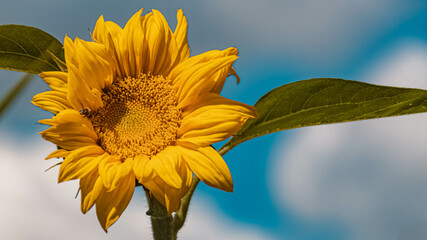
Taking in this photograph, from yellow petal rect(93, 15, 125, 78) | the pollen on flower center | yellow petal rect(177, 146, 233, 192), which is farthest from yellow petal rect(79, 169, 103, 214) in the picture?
yellow petal rect(93, 15, 125, 78)

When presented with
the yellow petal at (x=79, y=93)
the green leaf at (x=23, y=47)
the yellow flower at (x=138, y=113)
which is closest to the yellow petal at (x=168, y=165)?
the yellow flower at (x=138, y=113)

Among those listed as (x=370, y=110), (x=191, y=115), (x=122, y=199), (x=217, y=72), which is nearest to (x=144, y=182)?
(x=122, y=199)

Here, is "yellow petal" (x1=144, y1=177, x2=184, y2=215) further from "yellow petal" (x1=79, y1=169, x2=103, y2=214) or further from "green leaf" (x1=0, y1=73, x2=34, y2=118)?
"green leaf" (x1=0, y1=73, x2=34, y2=118)

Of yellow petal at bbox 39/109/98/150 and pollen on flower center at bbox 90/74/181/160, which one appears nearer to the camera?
yellow petal at bbox 39/109/98/150

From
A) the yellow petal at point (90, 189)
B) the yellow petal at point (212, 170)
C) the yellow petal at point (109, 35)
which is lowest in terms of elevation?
the yellow petal at point (90, 189)

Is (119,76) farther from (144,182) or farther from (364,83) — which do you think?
(364,83)

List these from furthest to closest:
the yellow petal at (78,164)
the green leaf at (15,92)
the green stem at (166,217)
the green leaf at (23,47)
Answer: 1. the green leaf at (23,47)
2. the green stem at (166,217)
3. the yellow petal at (78,164)
4. the green leaf at (15,92)

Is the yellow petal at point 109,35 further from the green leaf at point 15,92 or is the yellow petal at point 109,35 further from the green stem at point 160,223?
the green leaf at point 15,92
